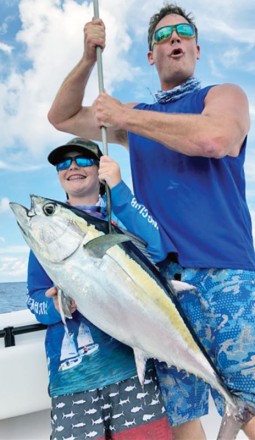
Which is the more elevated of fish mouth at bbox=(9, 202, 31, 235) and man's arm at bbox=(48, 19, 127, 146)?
man's arm at bbox=(48, 19, 127, 146)

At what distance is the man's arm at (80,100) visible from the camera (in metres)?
1.97

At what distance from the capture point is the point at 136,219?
5.65 ft

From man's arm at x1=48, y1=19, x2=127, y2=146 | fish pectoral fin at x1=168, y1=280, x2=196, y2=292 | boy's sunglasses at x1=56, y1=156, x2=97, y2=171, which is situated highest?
man's arm at x1=48, y1=19, x2=127, y2=146

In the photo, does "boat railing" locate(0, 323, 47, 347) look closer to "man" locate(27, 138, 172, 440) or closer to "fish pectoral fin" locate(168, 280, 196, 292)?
"man" locate(27, 138, 172, 440)

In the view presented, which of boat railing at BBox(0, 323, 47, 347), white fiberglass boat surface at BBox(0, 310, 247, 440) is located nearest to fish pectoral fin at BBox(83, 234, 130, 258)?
white fiberglass boat surface at BBox(0, 310, 247, 440)

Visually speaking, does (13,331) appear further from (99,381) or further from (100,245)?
(100,245)

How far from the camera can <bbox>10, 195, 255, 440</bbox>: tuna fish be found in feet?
4.87

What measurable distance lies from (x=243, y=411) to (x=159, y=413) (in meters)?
0.37

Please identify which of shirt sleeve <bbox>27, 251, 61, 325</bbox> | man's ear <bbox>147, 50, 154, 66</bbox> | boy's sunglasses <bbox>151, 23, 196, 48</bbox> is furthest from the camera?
man's ear <bbox>147, 50, 154, 66</bbox>

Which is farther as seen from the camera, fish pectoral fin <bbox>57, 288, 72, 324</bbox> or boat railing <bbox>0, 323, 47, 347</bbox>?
boat railing <bbox>0, 323, 47, 347</bbox>

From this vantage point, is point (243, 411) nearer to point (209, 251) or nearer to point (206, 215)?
point (209, 251)

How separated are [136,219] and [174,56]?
89cm

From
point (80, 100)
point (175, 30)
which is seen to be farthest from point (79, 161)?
point (175, 30)

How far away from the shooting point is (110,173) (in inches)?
66.0
